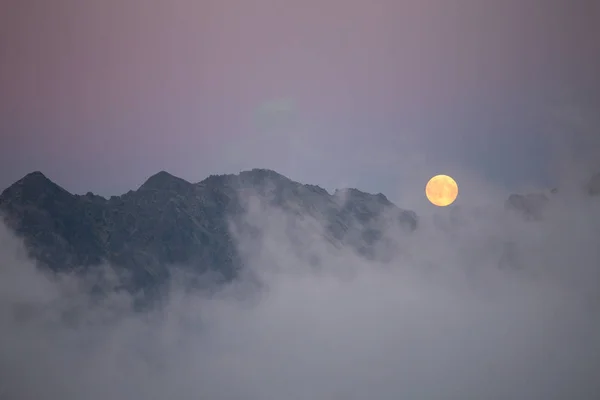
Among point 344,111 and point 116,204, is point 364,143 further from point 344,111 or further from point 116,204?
point 116,204

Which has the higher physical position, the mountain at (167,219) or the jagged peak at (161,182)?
the jagged peak at (161,182)

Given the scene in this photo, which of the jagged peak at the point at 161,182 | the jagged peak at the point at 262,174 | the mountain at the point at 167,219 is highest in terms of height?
the jagged peak at the point at 262,174

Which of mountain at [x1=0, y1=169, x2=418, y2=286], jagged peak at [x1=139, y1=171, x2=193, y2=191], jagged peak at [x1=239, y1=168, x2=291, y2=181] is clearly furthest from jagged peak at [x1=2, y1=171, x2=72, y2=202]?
jagged peak at [x1=239, y1=168, x2=291, y2=181]

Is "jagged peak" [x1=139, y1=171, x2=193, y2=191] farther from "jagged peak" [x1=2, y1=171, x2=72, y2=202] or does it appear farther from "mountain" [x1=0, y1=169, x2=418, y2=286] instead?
"jagged peak" [x1=2, y1=171, x2=72, y2=202]

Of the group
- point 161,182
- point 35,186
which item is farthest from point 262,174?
point 35,186

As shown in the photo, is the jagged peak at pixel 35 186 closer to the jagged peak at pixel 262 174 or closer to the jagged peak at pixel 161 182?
the jagged peak at pixel 161 182

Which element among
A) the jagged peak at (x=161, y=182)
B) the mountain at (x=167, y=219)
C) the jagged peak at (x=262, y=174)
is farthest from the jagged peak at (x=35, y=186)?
the jagged peak at (x=262, y=174)

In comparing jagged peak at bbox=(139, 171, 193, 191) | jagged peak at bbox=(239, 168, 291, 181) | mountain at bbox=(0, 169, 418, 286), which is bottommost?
mountain at bbox=(0, 169, 418, 286)

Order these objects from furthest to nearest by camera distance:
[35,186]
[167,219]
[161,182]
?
[167,219], [161,182], [35,186]

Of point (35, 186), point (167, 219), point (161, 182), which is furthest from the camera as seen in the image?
point (167, 219)

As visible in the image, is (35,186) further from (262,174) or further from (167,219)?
(262,174)

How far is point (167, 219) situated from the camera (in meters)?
5.39

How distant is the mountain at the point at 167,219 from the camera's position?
5.14 metres

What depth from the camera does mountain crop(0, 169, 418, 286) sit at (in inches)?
202
